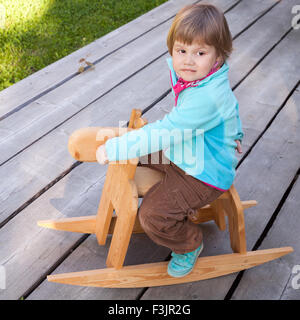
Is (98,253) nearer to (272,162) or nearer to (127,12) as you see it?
(272,162)

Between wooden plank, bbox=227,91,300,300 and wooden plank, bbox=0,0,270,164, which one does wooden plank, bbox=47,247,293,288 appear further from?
wooden plank, bbox=0,0,270,164

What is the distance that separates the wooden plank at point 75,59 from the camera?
6.93 feet

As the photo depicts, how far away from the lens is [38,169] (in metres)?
1.75

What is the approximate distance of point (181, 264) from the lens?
51.1 inches

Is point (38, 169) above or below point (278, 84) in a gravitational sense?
above

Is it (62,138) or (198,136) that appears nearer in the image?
(198,136)

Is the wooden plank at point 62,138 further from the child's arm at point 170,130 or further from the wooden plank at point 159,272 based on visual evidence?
the child's arm at point 170,130

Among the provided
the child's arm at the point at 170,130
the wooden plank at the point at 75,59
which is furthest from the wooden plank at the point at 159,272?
the wooden plank at the point at 75,59

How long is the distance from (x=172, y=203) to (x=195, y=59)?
41cm

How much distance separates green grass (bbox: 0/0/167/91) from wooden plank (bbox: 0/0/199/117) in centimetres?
20

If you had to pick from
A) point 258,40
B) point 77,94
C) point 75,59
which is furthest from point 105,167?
point 258,40

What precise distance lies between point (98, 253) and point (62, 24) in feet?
6.71

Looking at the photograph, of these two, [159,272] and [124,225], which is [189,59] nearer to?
[124,225]
